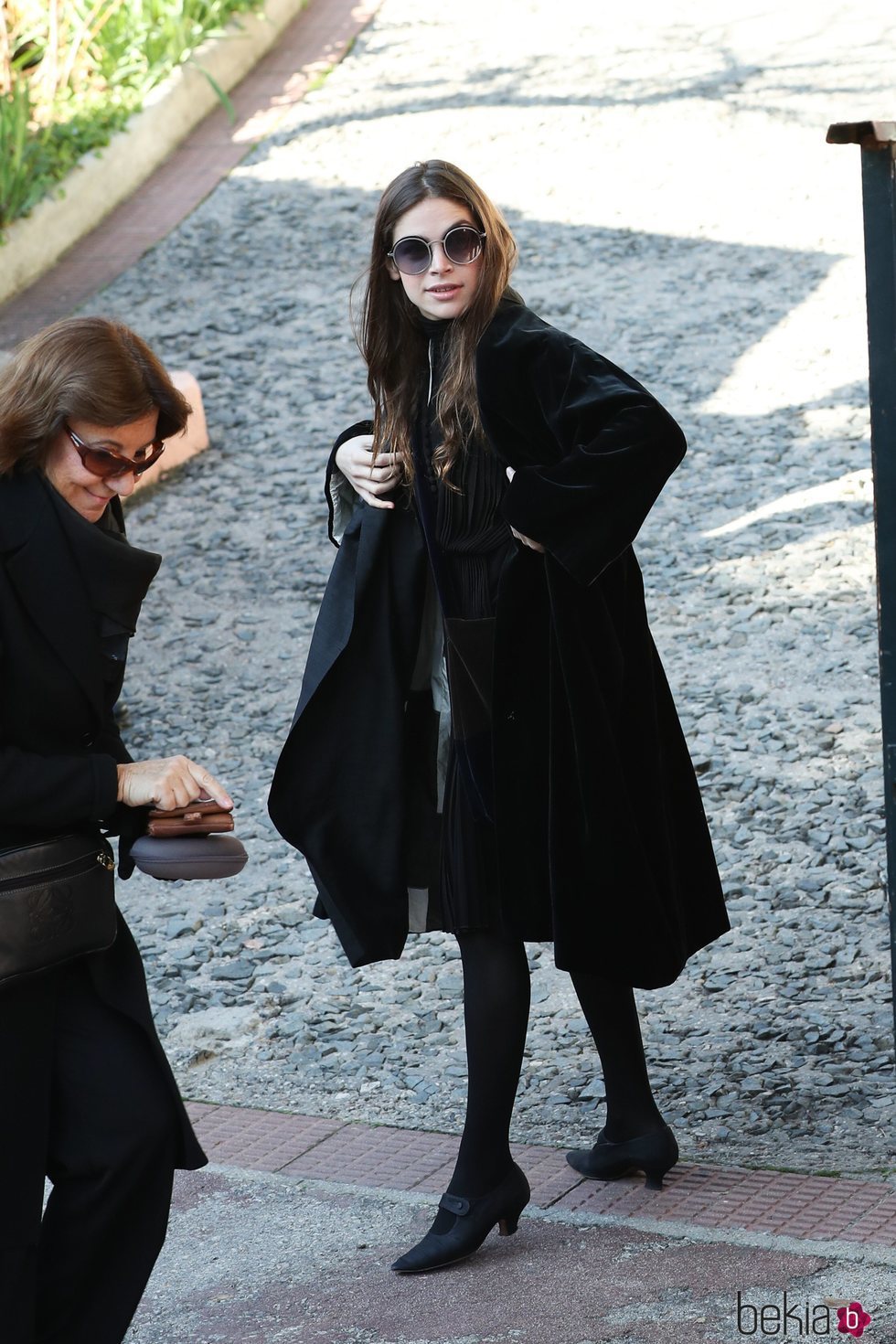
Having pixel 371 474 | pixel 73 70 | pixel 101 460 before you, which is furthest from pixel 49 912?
pixel 73 70

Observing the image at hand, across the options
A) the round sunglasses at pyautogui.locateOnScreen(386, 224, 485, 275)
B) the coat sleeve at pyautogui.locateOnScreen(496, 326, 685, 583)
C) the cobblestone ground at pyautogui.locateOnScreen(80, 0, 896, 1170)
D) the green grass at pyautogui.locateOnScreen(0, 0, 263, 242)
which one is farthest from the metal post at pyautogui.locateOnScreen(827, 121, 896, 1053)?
the green grass at pyautogui.locateOnScreen(0, 0, 263, 242)

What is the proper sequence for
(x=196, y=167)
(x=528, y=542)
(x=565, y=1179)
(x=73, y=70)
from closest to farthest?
(x=528, y=542) < (x=565, y=1179) < (x=196, y=167) < (x=73, y=70)

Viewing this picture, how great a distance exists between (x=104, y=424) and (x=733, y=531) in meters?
5.70

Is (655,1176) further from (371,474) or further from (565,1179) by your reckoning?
(371,474)

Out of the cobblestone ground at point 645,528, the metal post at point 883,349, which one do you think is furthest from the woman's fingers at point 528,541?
the cobblestone ground at point 645,528

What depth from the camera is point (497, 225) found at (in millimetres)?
3219

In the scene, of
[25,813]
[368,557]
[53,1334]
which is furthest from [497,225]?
[53,1334]

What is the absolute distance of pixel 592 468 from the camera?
2.96 m

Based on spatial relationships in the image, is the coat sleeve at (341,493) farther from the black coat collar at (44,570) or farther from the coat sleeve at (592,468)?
the black coat collar at (44,570)

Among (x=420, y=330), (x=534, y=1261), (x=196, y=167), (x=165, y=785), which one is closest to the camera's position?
(x=165, y=785)

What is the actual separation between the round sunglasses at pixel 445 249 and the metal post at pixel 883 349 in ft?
2.38

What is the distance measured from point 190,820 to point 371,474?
93cm

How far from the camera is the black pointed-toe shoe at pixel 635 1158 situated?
3.41m

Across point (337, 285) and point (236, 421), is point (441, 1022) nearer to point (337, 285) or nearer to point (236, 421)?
point (236, 421)
